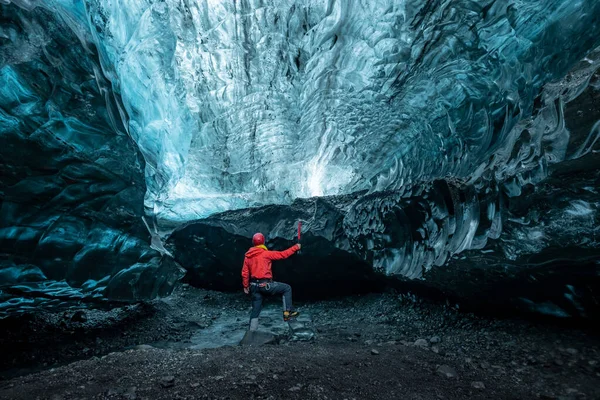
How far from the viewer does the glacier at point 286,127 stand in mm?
3045

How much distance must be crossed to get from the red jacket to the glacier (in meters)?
1.43

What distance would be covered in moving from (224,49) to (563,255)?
551cm

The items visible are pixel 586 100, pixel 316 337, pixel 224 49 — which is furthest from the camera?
pixel 224 49

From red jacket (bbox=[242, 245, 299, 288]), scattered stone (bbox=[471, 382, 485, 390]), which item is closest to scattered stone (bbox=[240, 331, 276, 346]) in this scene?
red jacket (bbox=[242, 245, 299, 288])

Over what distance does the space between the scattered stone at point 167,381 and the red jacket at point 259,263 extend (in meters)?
1.98

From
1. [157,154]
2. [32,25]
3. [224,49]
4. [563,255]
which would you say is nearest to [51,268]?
[32,25]

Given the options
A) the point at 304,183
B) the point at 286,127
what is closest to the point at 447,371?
the point at 304,183

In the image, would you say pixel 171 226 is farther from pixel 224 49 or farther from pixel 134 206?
pixel 224 49

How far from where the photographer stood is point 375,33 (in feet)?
16.6

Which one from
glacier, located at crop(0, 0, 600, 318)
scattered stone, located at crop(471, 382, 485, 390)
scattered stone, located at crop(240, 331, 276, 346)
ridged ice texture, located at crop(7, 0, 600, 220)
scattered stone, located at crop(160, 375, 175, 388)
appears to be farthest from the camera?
scattered stone, located at crop(240, 331, 276, 346)

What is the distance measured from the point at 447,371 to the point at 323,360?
99cm

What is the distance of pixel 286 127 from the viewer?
6715 mm

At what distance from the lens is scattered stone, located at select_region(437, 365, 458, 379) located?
8.62 feet

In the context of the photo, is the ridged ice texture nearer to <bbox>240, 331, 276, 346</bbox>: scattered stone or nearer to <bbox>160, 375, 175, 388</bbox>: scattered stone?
<bbox>240, 331, 276, 346</bbox>: scattered stone
